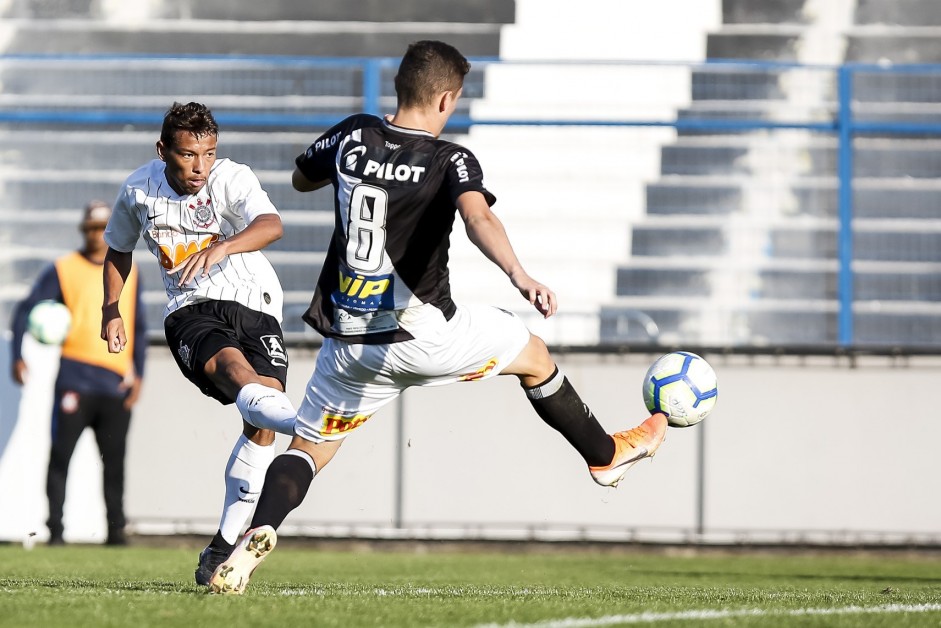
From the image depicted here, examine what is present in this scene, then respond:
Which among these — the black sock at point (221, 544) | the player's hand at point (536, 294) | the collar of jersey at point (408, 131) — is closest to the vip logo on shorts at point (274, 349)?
the black sock at point (221, 544)

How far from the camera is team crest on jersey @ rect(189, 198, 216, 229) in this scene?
626 cm

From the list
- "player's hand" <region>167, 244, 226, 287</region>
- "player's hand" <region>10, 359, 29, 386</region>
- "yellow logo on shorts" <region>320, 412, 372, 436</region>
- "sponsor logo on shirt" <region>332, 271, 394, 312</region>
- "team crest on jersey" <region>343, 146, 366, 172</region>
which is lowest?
"player's hand" <region>10, 359, 29, 386</region>

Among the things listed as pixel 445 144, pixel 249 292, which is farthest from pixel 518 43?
pixel 445 144

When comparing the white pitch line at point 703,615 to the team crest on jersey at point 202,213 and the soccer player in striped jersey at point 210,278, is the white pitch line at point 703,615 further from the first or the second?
the team crest on jersey at point 202,213

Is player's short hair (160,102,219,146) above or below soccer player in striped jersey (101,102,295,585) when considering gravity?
above

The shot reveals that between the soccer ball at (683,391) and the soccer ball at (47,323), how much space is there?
5.43 meters

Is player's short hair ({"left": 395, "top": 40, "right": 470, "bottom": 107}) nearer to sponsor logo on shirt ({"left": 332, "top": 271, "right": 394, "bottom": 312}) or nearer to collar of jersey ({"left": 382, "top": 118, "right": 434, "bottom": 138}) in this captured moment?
collar of jersey ({"left": 382, "top": 118, "right": 434, "bottom": 138})

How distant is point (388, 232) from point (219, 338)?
4.09ft

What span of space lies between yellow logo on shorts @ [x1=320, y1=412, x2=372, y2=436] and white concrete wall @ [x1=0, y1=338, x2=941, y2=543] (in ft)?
16.9

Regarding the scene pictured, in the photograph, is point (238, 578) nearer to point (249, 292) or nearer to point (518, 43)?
point (249, 292)

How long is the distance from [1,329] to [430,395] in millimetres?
3437

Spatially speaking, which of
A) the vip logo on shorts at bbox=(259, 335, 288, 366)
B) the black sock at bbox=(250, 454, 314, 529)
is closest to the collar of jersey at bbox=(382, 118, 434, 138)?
the black sock at bbox=(250, 454, 314, 529)

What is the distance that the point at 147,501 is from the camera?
35.1 ft

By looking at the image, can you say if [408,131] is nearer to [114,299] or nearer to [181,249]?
[181,249]
